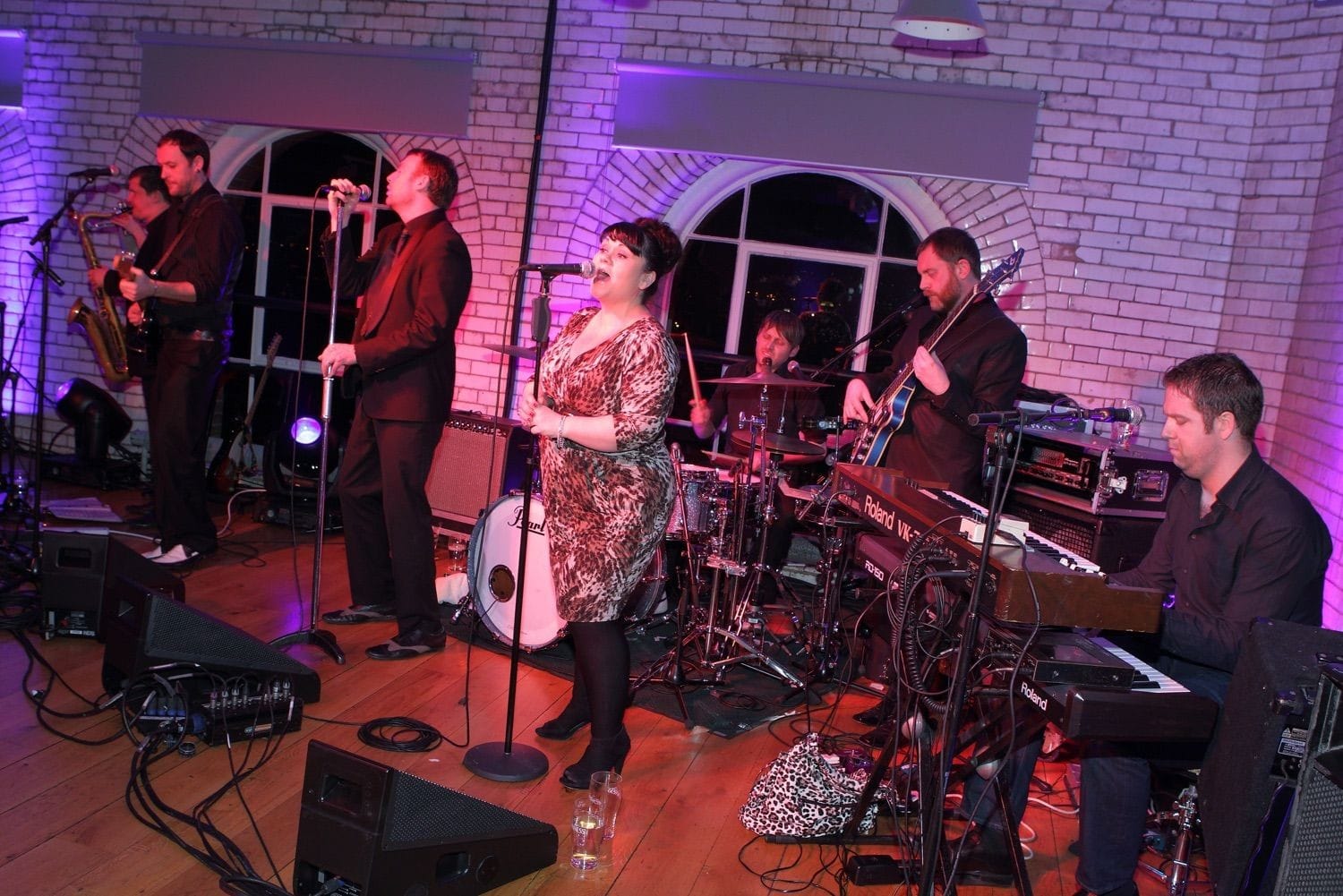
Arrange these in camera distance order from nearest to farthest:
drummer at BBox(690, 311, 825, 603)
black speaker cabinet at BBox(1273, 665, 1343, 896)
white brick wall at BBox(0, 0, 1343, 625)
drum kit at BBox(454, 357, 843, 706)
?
black speaker cabinet at BBox(1273, 665, 1343, 896), drum kit at BBox(454, 357, 843, 706), drummer at BBox(690, 311, 825, 603), white brick wall at BBox(0, 0, 1343, 625)

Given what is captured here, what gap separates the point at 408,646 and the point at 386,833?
223 centimetres

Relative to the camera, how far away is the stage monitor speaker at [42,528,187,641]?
14.2 feet

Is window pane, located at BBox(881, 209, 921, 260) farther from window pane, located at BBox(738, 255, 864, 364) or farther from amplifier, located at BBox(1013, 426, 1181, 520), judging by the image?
amplifier, located at BBox(1013, 426, 1181, 520)

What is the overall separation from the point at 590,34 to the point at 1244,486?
503 cm

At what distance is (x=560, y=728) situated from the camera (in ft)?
13.3

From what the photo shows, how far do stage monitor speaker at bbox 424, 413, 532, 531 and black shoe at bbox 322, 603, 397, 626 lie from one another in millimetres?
1067

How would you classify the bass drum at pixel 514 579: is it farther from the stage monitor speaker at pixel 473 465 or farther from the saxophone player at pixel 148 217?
the saxophone player at pixel 148 217

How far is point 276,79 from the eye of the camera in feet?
23.8

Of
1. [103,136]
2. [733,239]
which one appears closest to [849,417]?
[733,239]

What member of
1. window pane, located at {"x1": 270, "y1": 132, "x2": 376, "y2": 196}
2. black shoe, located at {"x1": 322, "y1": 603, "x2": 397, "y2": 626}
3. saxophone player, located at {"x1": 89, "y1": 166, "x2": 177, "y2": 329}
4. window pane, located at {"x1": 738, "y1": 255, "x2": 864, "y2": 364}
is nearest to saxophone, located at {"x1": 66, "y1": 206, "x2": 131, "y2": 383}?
saxophone player, located at {"x1": 89, "y1": 166, "x2": 177, "y2": 329}

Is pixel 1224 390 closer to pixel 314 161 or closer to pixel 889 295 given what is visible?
pixel 889 295

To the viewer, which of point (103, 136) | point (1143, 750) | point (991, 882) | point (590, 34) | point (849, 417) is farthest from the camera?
point (103, 136)

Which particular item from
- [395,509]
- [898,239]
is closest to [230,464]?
[395,509]

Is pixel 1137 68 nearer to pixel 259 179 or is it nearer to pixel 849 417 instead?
pixel 849 417
